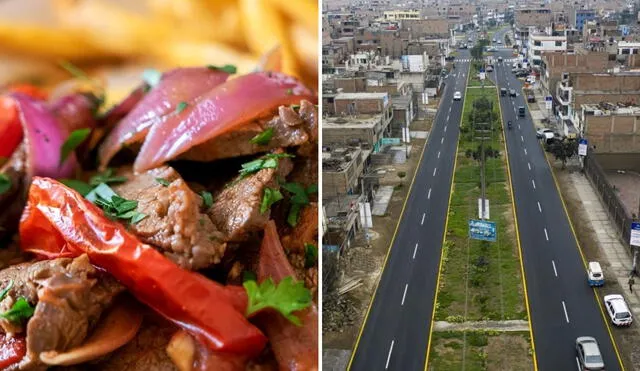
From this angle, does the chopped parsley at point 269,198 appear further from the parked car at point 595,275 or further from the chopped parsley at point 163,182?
the parked car at point 595,275

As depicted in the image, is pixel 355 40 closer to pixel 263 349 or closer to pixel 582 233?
pixel 582 233

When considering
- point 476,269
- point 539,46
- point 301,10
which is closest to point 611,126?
point 539,46

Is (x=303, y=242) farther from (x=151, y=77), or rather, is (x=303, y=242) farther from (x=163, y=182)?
(x=151, y=77)

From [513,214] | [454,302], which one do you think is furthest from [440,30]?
[454,302]

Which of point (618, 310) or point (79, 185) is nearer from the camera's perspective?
point (79, 185)

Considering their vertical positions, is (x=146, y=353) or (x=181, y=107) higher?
(x=181, y=107)

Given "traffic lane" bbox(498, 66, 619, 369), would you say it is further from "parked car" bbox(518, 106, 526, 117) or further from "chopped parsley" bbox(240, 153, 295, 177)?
"chopped parsley" bbox(240, 153, 295, 177)
